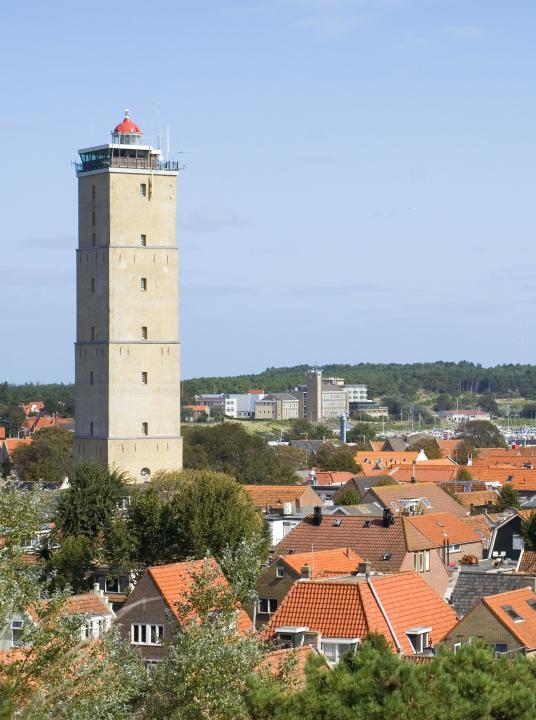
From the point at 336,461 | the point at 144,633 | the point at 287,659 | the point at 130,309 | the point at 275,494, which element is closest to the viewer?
the point at 287,659

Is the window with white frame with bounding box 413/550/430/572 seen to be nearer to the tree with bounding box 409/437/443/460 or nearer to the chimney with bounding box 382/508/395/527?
the chimney with bounding box 382/508/395/527

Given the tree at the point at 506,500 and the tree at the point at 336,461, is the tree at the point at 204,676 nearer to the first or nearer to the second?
the tree at the point at 506,500

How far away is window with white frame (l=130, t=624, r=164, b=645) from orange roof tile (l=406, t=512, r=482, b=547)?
18.9 m

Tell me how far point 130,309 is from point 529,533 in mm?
29981

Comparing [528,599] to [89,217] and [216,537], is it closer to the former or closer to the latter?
[216,537]

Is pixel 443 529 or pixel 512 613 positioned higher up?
Answer: pixel 443 529

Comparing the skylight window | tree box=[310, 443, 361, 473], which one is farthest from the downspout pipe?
tree box=[310, 443, 361, 473]

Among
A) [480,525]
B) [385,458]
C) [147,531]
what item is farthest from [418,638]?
[385,458]

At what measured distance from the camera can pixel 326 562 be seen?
50.4 m

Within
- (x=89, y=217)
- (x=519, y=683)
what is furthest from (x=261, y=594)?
(x=89, y=217)

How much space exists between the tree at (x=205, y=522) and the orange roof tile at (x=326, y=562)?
5713 millimetres

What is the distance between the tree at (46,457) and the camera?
103188 millimetres

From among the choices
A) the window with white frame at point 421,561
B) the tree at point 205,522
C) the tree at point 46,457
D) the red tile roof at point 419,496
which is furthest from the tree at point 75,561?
the tree at point 46,457

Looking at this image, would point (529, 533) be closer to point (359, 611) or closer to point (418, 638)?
point (418, 638)
